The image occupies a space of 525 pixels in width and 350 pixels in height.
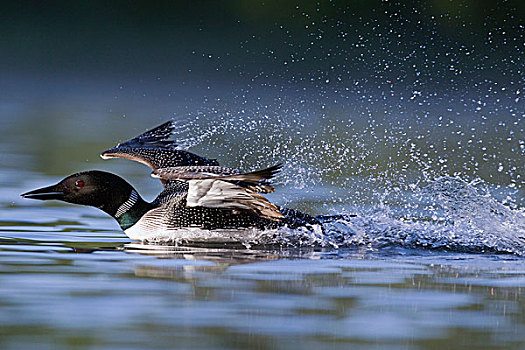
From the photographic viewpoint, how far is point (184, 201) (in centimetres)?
710

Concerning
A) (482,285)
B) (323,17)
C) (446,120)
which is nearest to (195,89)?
(323,17)

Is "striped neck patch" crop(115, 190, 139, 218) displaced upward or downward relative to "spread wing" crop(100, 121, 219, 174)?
downward

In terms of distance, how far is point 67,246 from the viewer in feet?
21.2

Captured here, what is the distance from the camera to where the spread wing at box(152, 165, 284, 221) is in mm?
6500

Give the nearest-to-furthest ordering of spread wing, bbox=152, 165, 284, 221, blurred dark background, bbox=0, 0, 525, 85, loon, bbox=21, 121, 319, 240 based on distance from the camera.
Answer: spread wing, bbox=152, 165, 284, 221, loon, bbox=21, 121, 319, 240, blurred dark background, bbox=0, 0, 525, 85

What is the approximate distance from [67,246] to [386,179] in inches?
163

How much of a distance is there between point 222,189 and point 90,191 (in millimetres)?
1015

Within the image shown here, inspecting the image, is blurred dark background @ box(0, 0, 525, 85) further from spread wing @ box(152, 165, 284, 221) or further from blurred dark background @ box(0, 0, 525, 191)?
spread wing @ box(152, 165, 284, 221)

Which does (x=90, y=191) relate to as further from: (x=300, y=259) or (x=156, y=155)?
(x=300, y=259)

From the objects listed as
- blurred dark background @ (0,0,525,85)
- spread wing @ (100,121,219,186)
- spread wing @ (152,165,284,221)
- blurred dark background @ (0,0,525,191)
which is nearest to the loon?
spread wing @ (152,165,284,221)

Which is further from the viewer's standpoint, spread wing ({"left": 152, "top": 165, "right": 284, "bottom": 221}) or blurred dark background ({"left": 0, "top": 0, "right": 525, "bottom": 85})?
blurred dark background ({"left": 0, "top": 0, "right": 525, "bottom": 85})

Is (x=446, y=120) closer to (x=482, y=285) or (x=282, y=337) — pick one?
(x=482, y=285)

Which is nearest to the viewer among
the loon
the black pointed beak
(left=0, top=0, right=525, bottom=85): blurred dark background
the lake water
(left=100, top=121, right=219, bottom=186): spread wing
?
the lake water

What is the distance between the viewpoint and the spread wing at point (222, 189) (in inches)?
256
